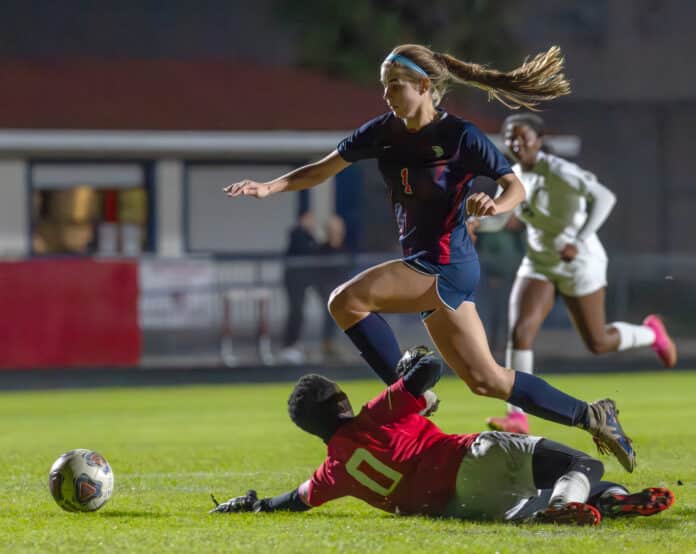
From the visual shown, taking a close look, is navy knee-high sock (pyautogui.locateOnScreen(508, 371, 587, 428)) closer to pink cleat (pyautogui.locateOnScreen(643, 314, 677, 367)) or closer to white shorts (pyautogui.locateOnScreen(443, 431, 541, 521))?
white shorts (pyautogui.locateOnScreen(443, 431, 541, 521))

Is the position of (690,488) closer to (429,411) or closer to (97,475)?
(429,411)

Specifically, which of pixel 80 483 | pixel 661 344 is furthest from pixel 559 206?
pixel 80 483

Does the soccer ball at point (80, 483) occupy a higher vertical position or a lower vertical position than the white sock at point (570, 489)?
lower

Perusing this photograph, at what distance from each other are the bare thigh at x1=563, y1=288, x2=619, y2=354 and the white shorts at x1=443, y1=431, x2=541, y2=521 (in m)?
4.39

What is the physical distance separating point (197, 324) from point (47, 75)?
10639 millimetres

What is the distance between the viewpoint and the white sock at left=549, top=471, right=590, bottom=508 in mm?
6855

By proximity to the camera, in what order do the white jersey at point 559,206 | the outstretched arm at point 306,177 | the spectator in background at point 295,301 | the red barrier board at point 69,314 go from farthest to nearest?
the spectator in background at point 295,301 → the red barrier board at point 69,314 → the white jersey at point 559,206 → the outstretched arm at point 306,177

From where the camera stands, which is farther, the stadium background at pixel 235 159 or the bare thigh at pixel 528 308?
the stadium background at pixel 235 159

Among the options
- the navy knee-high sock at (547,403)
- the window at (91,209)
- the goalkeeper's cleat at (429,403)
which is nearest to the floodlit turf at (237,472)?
the goalkeeper's cleat at (429,403)

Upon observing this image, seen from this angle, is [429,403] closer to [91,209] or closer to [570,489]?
[570,489]

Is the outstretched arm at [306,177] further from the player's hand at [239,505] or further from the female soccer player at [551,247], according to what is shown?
the female soccer player at [551,247]

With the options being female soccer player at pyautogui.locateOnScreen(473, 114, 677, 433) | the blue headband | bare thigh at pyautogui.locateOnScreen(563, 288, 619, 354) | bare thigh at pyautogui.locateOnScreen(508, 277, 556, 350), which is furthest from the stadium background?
the blue headband

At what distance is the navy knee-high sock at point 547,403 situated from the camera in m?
7.51

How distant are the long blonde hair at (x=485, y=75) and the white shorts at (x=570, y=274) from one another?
3397mm
